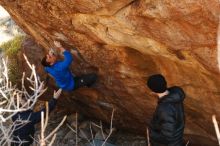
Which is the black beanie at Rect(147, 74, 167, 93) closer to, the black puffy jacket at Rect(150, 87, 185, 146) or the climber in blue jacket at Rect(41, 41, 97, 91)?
the black puffy jacket at Rect(150, 87, 185, 146)

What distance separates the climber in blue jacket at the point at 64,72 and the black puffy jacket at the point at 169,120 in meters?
1.83

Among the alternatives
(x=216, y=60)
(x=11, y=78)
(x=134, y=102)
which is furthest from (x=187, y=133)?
(x=11, y=78)

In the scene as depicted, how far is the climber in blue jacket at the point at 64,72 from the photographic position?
22.2 ft

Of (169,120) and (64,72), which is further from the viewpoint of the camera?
(64,72)

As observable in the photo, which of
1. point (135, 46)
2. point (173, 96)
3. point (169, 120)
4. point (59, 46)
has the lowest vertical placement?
point (169, 120)

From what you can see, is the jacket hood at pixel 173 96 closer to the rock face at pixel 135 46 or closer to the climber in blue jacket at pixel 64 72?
the rock face at pixel 135 46

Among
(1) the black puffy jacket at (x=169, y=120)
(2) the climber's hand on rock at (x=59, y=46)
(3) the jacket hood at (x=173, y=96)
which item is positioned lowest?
(1) the black puffy jacket at (x=169, y=120)

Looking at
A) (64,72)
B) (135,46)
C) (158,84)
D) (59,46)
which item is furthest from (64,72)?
(158,84)

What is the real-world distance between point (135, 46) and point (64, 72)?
4.68 ft

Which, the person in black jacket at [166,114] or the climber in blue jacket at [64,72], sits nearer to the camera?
the person in black jacket at [166,114]

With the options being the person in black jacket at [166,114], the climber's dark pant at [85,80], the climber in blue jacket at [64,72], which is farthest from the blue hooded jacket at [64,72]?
the person in black jacket at [166,114]

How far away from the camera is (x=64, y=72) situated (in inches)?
272

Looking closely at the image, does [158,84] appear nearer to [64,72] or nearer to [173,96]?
[173,96]

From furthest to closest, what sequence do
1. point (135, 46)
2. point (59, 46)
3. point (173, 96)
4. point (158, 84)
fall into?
point (59, 46)
point (135, 46)
point (173, 96)
point (158, 84)
